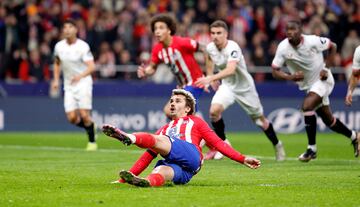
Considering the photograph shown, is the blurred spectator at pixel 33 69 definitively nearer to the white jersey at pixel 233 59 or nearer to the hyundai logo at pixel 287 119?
the hyundai logo at pixel 287 119

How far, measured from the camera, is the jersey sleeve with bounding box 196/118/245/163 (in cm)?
1045

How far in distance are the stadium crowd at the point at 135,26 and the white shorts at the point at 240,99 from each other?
8522 mm

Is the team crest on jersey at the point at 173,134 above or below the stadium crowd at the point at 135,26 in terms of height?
above

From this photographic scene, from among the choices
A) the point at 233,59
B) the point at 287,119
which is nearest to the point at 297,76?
the point at 233,59

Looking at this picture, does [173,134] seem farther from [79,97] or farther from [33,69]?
[33,69]

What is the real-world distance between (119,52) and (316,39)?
11.3 m

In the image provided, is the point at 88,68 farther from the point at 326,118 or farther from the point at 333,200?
the point at 333,200

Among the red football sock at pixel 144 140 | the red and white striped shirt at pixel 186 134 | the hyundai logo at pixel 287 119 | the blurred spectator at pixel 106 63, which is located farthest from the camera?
the blurred spectator at pixel 106 63

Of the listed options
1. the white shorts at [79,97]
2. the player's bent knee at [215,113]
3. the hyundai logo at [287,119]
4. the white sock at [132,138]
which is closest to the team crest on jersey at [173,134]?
the white sock at [132,138]

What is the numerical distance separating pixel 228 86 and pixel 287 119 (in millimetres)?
9279

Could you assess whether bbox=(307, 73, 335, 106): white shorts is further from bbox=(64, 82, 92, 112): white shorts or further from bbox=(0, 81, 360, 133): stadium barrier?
bbox=(0, 81, 360, 133): stadium barrier

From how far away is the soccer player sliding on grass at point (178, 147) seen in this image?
10.2 m

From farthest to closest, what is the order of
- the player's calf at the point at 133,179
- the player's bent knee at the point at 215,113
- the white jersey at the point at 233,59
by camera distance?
1. the player's bent knee at the point at 215,113
2. the white jersey at the point at 233,59
3. the player's calf at the point at 133,179

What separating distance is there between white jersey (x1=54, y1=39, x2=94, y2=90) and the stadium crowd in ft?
18.3
